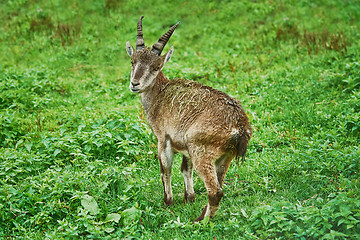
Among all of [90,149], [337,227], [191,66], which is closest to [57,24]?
[191,66]

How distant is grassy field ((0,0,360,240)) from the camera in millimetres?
4898

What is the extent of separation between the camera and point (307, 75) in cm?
939

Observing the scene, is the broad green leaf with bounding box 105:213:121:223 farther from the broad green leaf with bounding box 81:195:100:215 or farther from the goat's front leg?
the goat's front leg

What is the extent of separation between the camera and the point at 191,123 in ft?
16.8

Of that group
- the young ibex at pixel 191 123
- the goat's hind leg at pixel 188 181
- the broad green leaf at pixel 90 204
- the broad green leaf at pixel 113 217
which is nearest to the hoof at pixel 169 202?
the young ibex at pixel 191 123

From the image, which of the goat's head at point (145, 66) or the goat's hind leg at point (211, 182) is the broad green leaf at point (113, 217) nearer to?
the goat's hind leg at point (211, 182)

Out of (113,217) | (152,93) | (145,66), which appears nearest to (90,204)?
(113,217)

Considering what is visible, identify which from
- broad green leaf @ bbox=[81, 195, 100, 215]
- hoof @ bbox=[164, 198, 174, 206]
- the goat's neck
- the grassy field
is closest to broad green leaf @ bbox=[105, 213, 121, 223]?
the grassy field

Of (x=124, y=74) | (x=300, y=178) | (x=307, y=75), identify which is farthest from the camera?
(x=124, y=74)

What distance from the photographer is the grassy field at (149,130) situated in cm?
490

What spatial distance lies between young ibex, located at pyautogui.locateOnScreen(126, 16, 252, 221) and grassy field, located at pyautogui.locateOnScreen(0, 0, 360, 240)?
50cm

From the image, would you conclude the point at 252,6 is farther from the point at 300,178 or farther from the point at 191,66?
the point at 300,178

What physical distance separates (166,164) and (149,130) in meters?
2.02

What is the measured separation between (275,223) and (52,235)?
2638 millimetres
